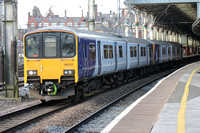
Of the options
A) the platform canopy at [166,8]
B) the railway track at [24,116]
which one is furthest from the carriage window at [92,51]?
the platform canopy at [166,8]

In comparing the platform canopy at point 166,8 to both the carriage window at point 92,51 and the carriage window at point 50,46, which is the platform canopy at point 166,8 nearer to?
the carriage window at point 92,51

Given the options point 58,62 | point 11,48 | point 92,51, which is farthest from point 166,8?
point 58,62

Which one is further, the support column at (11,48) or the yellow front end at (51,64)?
the support column at (11,48)

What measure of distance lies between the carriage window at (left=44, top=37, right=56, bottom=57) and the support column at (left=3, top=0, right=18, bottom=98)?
227 cm

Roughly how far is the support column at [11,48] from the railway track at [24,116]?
2134 millimetres

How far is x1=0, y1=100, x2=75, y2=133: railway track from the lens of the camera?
9.72m

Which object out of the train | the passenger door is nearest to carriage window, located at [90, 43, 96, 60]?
the train

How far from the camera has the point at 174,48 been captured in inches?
1635

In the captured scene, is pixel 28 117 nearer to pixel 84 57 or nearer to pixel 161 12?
pixel 84 57

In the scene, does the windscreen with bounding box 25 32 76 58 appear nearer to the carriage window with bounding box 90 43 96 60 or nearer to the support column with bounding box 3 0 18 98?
the support column with bounding box 3 0 18 98

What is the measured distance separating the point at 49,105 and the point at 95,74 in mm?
3019

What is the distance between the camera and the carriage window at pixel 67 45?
13.5 meters

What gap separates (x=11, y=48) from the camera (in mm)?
15453

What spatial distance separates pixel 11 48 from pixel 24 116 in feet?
16.0
